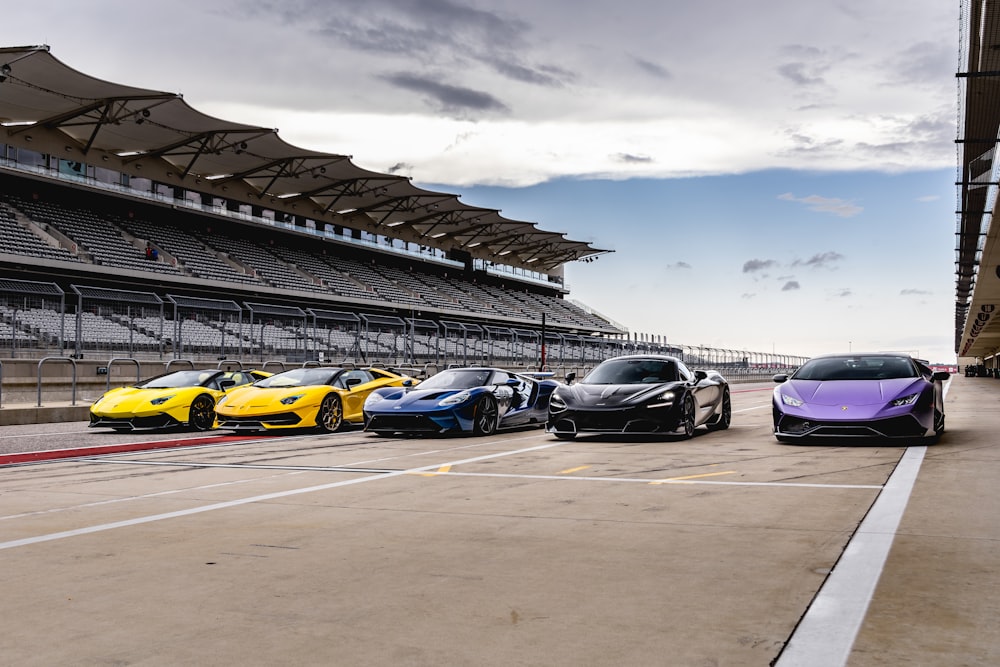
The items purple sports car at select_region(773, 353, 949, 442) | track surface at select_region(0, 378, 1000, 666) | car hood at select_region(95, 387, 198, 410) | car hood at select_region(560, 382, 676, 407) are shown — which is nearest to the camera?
track surface at select_region(0, 378, 1000, 666)

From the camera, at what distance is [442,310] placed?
58.9m

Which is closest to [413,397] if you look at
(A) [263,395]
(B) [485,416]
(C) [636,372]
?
(B) [485,416]

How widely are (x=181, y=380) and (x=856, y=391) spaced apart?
37.6 ft

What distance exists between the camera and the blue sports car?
45.5ft

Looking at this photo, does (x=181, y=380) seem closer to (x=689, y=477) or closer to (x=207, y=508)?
(x=207, y=508)

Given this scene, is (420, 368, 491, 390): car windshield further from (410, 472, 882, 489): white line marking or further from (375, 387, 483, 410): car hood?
(410, 472, 882, 489): white line marking

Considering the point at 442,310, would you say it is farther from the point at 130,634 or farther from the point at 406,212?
the point at 130,634

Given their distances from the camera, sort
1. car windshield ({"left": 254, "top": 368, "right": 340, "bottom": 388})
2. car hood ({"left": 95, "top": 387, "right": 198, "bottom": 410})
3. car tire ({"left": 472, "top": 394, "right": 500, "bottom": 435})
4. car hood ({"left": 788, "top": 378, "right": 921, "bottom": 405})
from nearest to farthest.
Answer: car hood ({"left": 788, "top": 378, "right": 921, "bottom": 405}) → car tire ({"left": 472, "top": 394, "right": 500, "bottom": 435}) → car hood ({"left": 95, "top": 387, "right": 198, "bottom": 410}) → car windshield ({"left": 254, "top": 368, "right": 340, "bottom": 388})

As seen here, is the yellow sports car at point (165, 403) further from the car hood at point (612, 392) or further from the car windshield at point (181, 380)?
the car hood at point (612, 392)

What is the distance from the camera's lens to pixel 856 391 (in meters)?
11.5

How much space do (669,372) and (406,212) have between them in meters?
48.6

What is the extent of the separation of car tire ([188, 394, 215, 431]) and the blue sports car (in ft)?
11.4

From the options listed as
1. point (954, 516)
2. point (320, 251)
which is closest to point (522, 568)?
point (954, 516)

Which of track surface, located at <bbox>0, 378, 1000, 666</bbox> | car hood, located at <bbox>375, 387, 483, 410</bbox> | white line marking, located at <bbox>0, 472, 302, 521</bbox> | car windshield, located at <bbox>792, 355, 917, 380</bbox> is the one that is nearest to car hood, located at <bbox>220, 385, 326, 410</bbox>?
car hood, located at <bbox>375, 387, 483, 410</bbox>
